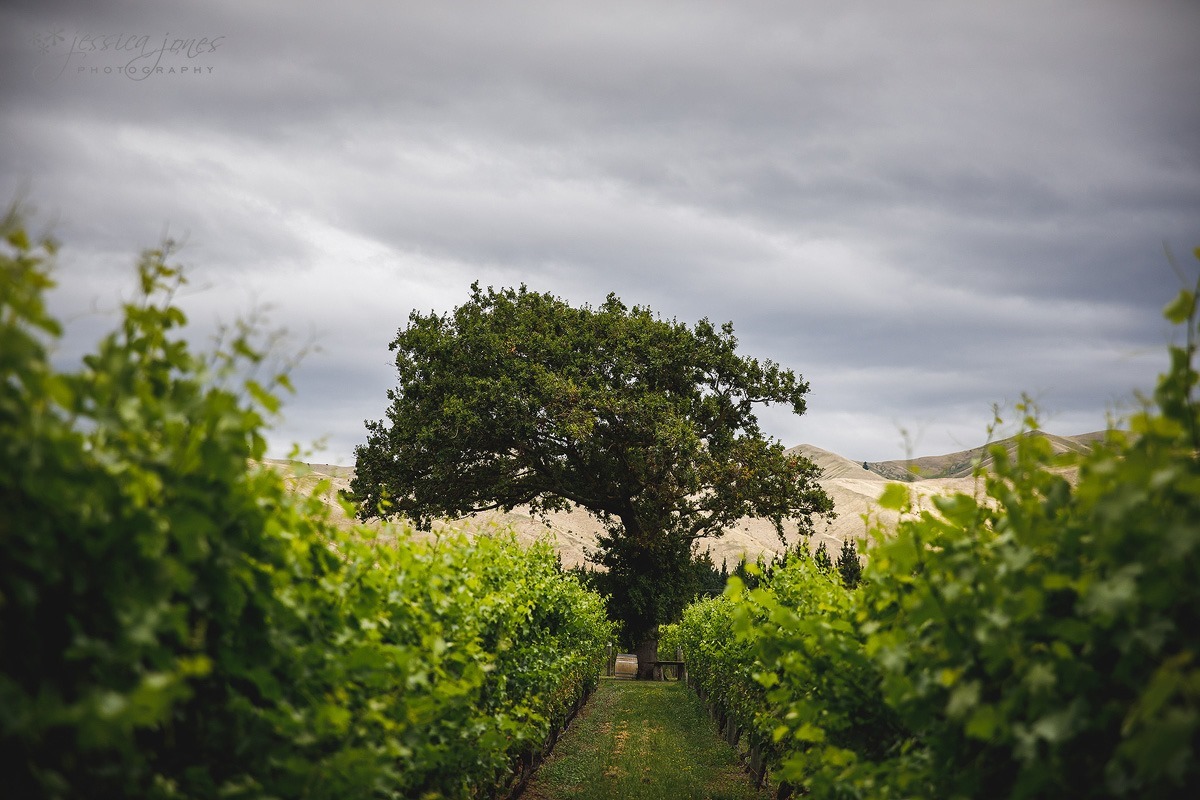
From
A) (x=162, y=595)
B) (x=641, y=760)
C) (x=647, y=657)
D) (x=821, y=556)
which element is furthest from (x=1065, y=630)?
(x=647, y=657)

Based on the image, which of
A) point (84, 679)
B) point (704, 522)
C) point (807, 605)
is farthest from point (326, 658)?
point (704, 522)

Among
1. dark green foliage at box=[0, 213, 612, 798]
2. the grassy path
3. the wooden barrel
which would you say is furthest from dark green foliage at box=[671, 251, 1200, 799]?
the wooden barrel

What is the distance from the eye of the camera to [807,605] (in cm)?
616

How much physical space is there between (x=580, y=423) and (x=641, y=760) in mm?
12021

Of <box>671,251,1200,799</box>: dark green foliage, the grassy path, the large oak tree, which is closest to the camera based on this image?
<box>671,251,1200,799</box>: dark green foliage

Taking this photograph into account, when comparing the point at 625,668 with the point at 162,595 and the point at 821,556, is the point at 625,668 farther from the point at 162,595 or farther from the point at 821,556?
the point at 162,595

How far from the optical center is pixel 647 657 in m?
32.5

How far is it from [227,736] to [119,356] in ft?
4.10

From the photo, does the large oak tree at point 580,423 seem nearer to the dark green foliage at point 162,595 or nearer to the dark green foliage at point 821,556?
the dark green foliage at point 821,556

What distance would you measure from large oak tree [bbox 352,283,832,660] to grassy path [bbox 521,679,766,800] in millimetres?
7206

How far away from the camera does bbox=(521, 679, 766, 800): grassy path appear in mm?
10477

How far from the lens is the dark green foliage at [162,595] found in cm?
165

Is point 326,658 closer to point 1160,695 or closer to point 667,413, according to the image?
point 1160,695

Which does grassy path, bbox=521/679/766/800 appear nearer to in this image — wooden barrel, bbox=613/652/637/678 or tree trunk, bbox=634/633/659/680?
tree trunk, bbox=634/633/659/680
